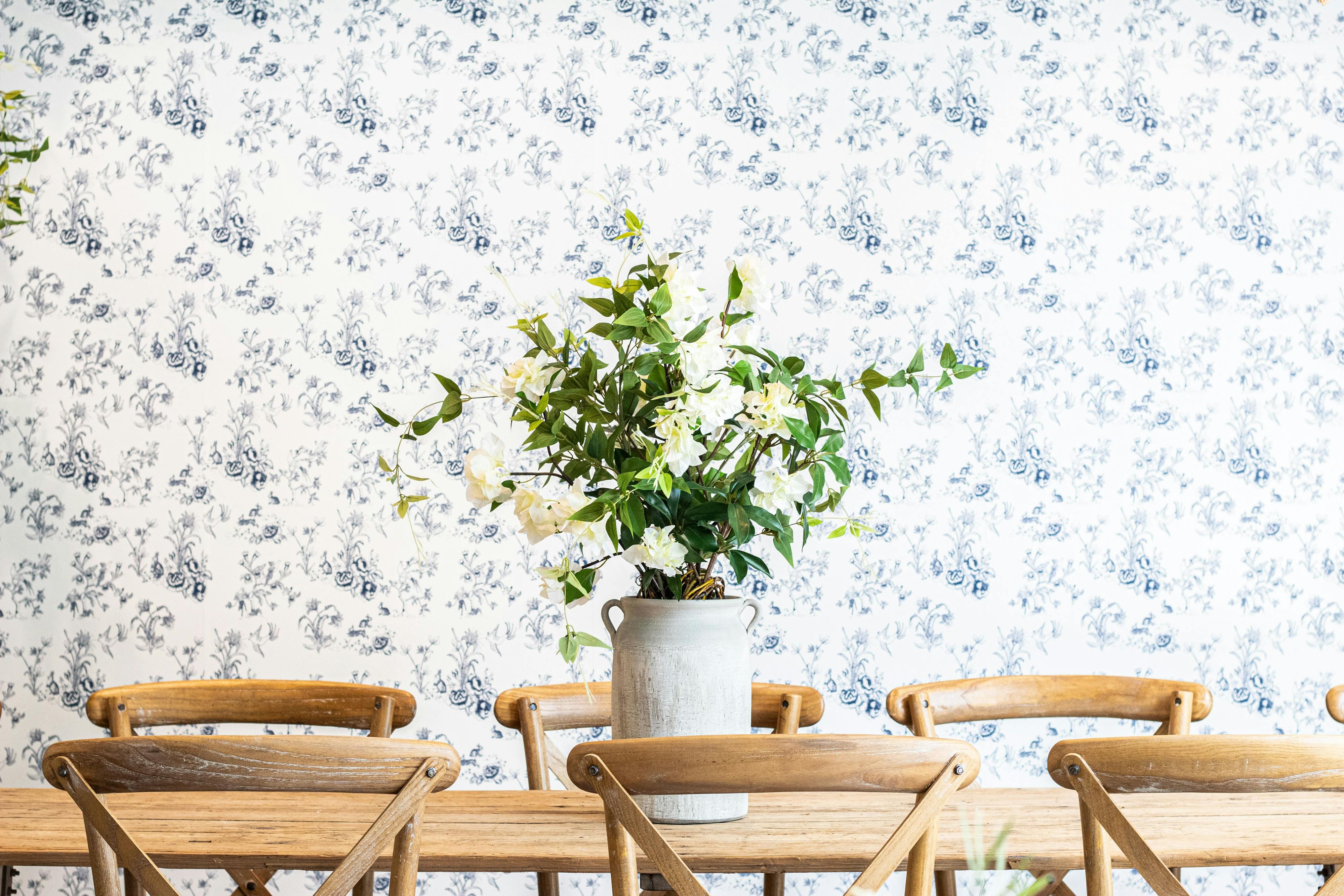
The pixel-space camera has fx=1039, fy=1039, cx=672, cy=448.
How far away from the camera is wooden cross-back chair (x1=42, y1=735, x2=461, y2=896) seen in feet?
3.33

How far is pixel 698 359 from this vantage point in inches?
49.6

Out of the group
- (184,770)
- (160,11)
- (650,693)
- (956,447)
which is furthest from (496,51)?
(184,770)

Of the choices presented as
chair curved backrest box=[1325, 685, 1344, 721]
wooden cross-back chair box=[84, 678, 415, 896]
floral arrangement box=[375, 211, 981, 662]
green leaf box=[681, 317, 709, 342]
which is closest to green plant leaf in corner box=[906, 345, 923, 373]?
floral arrangement box=[375, 211, 981, 662]

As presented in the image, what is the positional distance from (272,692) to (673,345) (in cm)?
113

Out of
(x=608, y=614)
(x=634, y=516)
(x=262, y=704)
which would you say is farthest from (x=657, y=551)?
(x=262, y=704)

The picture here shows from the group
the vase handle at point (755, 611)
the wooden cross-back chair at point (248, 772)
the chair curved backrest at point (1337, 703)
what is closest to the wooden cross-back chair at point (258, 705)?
the vase handle at point (755, 611)

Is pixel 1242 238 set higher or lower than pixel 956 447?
higher

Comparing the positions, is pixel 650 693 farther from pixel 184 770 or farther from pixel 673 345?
pixel 184 770

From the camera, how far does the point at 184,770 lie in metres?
1.01

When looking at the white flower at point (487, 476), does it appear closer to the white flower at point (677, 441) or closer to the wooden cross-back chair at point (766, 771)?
the white flower at point (677, 441)

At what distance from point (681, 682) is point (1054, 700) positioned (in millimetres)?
964

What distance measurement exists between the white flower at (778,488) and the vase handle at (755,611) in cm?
16

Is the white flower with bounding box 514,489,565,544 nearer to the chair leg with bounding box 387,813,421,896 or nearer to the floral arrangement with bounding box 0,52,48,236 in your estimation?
the chair leg with bounding box 387,813,421,896

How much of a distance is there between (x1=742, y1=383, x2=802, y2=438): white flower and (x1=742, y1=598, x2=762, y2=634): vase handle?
267 mm
